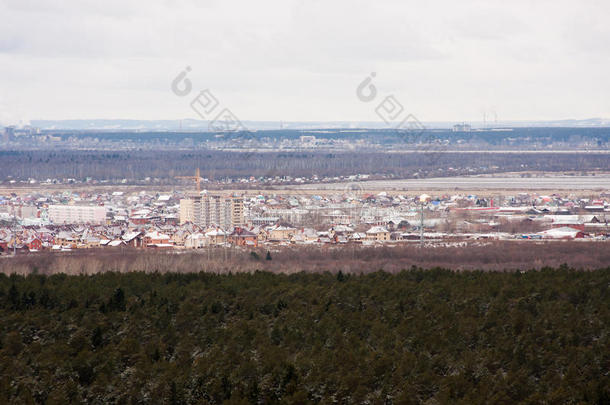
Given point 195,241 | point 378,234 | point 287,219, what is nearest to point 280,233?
point 195,241

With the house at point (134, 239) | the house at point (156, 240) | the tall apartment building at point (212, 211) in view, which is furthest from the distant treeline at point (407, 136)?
the house at point (156, 240)

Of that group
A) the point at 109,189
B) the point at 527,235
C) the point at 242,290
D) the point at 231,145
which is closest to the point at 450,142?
the point at 231,145

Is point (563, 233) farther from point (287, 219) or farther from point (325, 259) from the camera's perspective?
point (287, 219)

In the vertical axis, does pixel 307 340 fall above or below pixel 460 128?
above

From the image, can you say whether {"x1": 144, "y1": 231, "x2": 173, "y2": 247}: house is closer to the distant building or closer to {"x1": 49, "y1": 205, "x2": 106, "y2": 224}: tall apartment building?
{"x1": 49, "y1": 205, "x2": 106, "y2": 224}: tall apartment building

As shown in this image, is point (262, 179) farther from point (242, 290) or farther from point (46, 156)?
point (242, 290)

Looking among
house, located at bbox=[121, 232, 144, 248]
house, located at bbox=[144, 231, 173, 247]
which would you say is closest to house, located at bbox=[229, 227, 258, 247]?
house, located at bbox=[144, 231, 173, 247]
